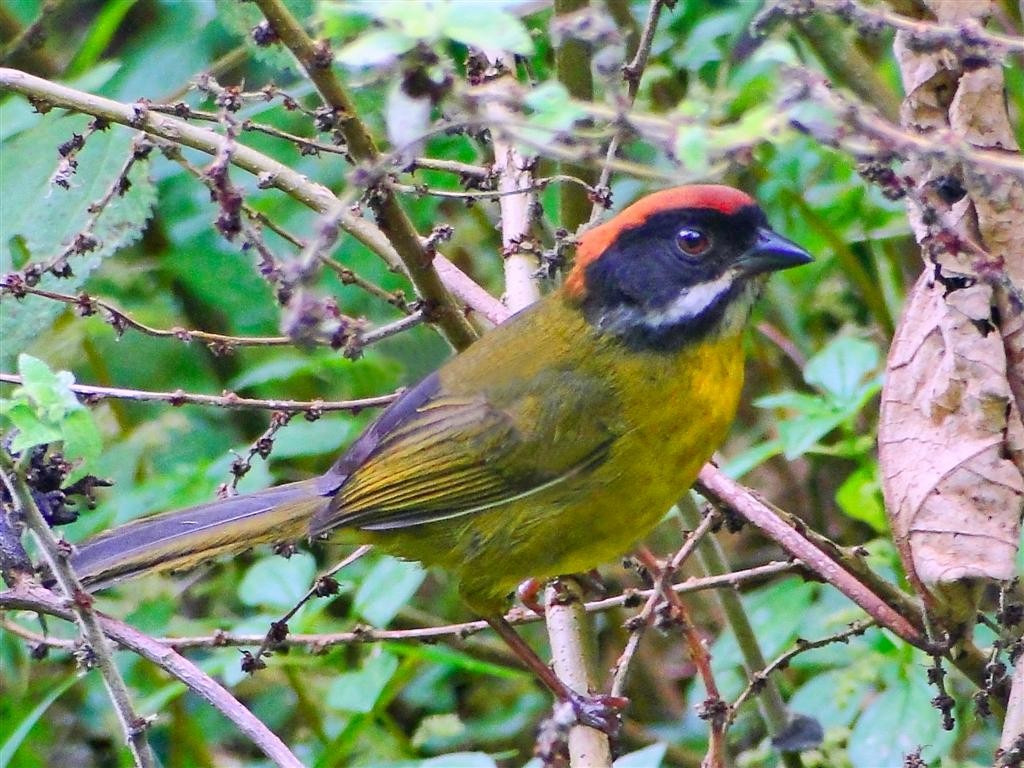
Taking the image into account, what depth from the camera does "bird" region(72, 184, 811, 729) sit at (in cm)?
302

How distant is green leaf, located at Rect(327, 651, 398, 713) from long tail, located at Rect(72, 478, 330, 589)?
0.34 metres

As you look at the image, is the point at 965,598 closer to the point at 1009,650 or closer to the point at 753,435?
the point at 1009,650

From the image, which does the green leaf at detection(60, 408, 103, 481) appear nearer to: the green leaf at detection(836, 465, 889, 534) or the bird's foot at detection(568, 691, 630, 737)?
the bird's foot at detection(568, 691, 630, 737)

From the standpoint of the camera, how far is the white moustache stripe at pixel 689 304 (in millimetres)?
3035

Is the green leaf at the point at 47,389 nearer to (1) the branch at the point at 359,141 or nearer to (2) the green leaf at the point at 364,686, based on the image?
(1) the branch at the point at 359,141

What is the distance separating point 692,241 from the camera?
3010 millimetres

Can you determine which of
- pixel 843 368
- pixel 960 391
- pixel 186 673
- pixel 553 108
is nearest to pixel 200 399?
pixel 186 673

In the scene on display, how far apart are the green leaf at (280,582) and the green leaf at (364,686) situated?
235 millimetres

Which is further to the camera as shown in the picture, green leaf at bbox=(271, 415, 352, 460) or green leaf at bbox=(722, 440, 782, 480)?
green leaf at bbox=(271, 415, 352, 460)

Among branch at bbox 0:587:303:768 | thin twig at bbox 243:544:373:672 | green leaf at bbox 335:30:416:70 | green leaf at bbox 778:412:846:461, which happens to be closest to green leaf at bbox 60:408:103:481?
branch at bbox 0:587:303:768

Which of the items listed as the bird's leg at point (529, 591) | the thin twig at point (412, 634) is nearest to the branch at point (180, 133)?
the thin twig at point (412, 634)

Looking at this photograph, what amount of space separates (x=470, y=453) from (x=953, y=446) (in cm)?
116

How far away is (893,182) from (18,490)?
1267 mm

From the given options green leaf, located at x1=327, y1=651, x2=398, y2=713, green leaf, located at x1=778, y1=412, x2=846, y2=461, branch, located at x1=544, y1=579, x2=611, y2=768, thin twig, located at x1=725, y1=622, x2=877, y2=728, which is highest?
green leaf, located at x1=778, y1=412, x2=846, y2=461
